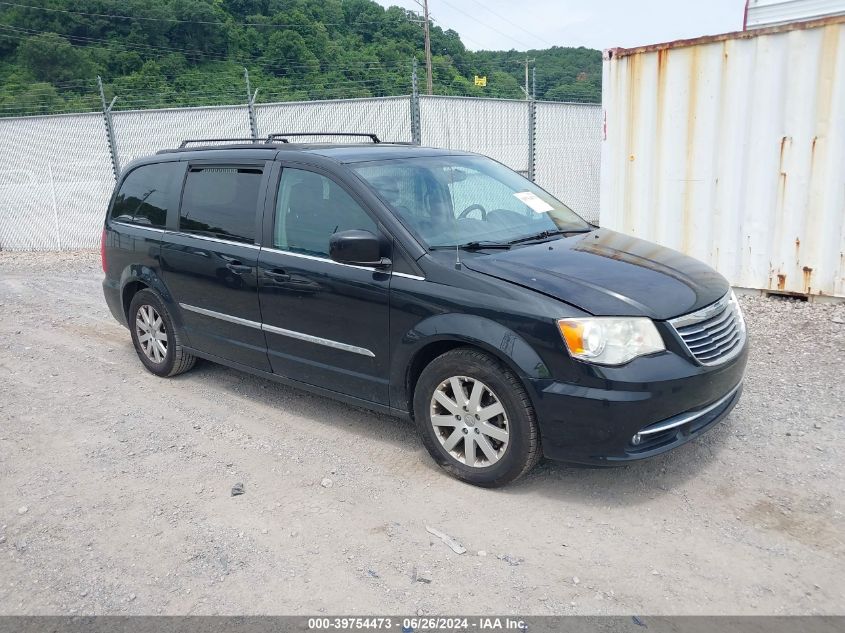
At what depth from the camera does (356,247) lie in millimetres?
3867

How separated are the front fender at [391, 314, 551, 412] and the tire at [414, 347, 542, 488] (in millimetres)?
89

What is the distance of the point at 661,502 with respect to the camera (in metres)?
3.61

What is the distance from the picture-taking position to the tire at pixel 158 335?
5523 millimetres

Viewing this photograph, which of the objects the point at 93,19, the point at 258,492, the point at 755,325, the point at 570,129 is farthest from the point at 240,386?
the point at 93,19

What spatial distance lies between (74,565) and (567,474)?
2500mm

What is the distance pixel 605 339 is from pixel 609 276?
0.49 meters

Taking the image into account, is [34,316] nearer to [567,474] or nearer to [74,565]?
[74,565]

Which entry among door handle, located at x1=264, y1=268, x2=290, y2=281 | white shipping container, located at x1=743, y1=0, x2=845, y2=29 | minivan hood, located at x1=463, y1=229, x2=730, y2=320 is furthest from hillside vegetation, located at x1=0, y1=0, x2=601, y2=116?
minivan hood, located at x1=463, y1=229, x2=730, y2=320

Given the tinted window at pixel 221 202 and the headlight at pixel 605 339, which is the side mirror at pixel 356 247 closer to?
the tinted window at pixel 221 202

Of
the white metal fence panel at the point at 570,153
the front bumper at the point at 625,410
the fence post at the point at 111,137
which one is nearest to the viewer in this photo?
the front bumper at the point at 625,410

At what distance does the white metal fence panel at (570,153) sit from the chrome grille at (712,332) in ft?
32.0

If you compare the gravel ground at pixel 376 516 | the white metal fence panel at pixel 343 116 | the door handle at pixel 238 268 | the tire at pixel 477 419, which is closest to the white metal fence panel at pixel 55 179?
the white metal fence panel at pixel 343 116

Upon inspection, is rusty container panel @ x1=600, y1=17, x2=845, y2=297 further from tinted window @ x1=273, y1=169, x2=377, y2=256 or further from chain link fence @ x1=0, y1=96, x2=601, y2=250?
tinted window @ x1=273, y1=169, x2=377, y2=256

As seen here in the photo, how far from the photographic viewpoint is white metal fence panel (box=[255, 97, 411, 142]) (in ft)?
37.3
